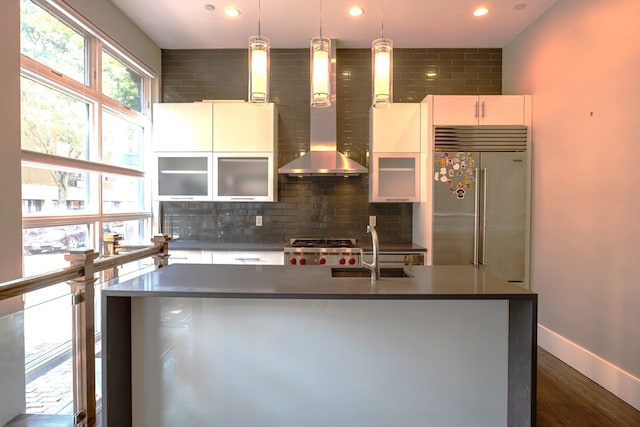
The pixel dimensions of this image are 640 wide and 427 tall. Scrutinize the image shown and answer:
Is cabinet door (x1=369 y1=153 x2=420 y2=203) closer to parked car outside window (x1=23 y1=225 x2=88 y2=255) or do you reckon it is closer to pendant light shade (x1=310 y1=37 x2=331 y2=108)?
pendant light shade (x1=310 y1=37 x2=331 y2=108)

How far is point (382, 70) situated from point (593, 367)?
9.19 ft

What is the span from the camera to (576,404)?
8.17 feet

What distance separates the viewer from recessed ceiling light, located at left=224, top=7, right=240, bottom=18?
3.42m

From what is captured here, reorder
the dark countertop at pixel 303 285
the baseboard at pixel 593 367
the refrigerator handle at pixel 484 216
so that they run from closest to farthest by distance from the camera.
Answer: the dark countertop at pixel 303 285, the baseboard at pixel 593 367, the refrigerator handle at pixel 484 216

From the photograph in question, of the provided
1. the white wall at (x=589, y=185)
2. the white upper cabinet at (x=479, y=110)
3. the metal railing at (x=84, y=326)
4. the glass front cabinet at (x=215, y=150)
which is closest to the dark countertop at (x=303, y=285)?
the metal railing at (x=84, y=326)

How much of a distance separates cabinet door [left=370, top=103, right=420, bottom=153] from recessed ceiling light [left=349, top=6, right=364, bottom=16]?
961 millimetres

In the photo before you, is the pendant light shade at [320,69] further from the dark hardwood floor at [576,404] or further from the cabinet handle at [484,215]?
the dark hardwood floor at [576,404]

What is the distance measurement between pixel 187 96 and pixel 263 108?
1083 millimetres

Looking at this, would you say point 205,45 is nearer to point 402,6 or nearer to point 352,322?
point 402,6

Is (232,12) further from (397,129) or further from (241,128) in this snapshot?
(397,129)

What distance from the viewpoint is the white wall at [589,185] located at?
248 centimetres

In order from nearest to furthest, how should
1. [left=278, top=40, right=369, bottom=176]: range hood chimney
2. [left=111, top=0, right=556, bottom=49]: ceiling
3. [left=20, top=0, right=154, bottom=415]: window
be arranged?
[left=20, top=0, right=154, bottom=415]: window, [left=111, top=0, right=556, bottom=49]: ceiling, [left=278, top=40, right=369, bottom=176]: range hood chimney

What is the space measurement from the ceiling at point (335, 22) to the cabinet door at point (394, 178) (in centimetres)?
135

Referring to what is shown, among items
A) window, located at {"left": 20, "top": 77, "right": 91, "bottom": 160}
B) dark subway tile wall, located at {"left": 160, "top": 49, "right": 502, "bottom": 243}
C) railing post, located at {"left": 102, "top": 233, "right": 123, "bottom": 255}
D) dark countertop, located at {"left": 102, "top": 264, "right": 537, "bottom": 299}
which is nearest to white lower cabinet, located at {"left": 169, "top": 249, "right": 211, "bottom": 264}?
dark subway tile wall, located at {"left": 160, "top": 49, "right": 502, "bottom": 243}
